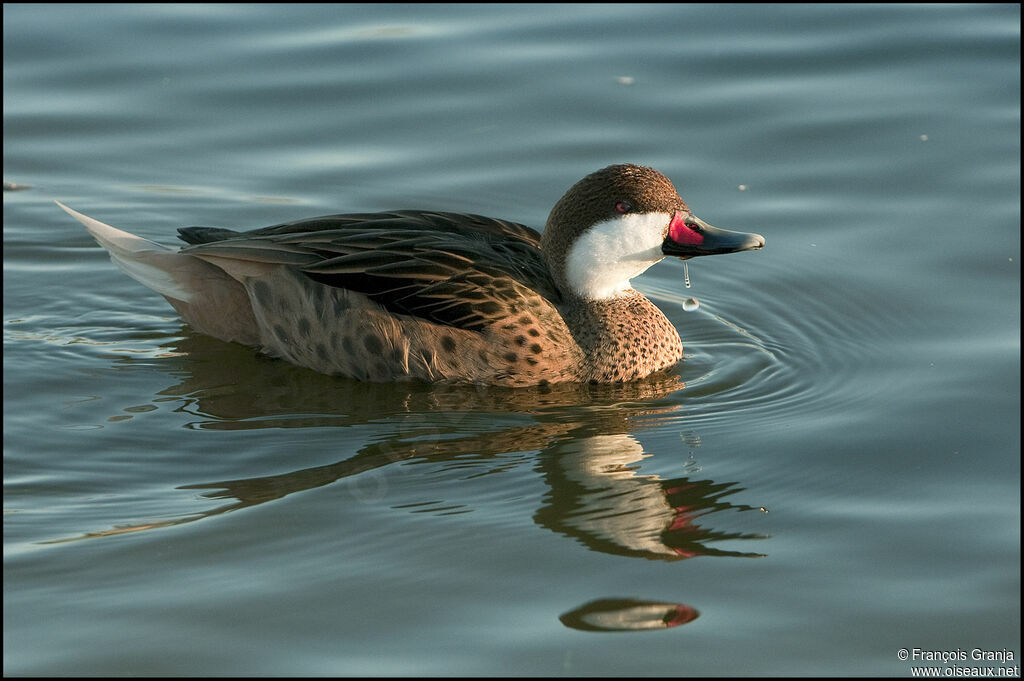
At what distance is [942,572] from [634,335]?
2.50 meters

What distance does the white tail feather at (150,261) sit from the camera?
8031mm

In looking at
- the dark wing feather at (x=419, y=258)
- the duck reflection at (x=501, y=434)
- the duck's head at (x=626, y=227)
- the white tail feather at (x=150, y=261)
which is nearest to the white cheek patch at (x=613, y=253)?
the duck's head at (x=626, y=227)

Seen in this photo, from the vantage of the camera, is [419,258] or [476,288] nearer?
[476,288]

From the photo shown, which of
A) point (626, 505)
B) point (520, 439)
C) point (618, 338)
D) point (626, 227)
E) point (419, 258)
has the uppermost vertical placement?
point (626, 227)

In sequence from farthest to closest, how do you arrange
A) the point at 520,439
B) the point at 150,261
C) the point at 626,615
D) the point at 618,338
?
the point at 150,261
the point at 618,338
the point at 520,439
the point at 626,615

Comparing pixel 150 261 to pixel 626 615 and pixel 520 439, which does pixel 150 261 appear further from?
pixel 626 615

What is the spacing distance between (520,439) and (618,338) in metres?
1.08

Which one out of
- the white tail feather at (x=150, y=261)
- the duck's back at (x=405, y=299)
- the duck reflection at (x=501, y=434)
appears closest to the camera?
the duck reflection at (x=501, y=434)

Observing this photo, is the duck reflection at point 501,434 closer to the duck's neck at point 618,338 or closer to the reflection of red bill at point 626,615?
the duck's neck at point 618,338

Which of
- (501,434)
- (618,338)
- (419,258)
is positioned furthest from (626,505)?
(419,258)

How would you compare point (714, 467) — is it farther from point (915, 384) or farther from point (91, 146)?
point (91, 146)

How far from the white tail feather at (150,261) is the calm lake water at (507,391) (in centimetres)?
32

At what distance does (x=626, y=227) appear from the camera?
747 cm

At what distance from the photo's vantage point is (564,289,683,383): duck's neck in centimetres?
757
